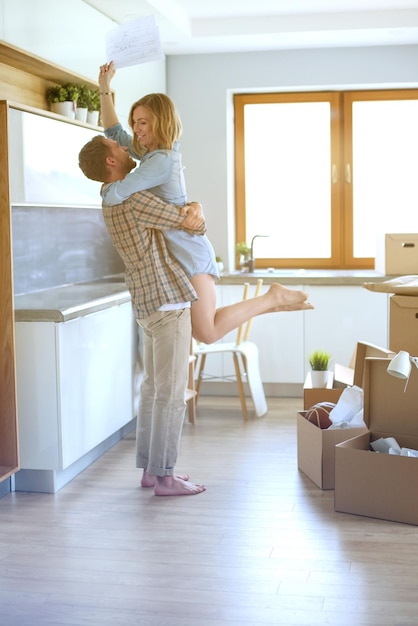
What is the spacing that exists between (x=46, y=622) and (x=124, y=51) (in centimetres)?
239

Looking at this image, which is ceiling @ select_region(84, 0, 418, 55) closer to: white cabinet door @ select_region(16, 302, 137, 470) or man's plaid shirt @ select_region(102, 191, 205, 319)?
man's plaid shirt @ select_region(102, 191, 205, 319)

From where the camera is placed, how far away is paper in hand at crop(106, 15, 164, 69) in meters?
3.82

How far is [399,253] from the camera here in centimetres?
602

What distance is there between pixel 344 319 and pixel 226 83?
6.40 ft

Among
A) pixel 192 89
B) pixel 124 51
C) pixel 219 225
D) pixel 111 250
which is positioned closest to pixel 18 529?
pixel 124 51

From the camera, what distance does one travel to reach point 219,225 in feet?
21.9

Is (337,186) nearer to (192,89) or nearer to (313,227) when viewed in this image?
A: (313,227)

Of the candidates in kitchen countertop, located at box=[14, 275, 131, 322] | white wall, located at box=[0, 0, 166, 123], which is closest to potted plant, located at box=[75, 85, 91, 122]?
white wall, located at box=[0, 0, 166, 123]

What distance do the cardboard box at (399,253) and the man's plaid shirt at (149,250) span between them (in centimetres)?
247

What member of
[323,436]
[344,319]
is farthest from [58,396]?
[344,319]

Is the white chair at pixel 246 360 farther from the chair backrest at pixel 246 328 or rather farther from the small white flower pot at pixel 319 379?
the small white flower pot at pixel 319 379

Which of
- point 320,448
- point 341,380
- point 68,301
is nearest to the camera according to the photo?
point 320,448

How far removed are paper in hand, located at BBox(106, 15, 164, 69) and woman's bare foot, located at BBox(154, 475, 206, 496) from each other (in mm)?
1830

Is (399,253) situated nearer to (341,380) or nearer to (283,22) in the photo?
(341,380)
